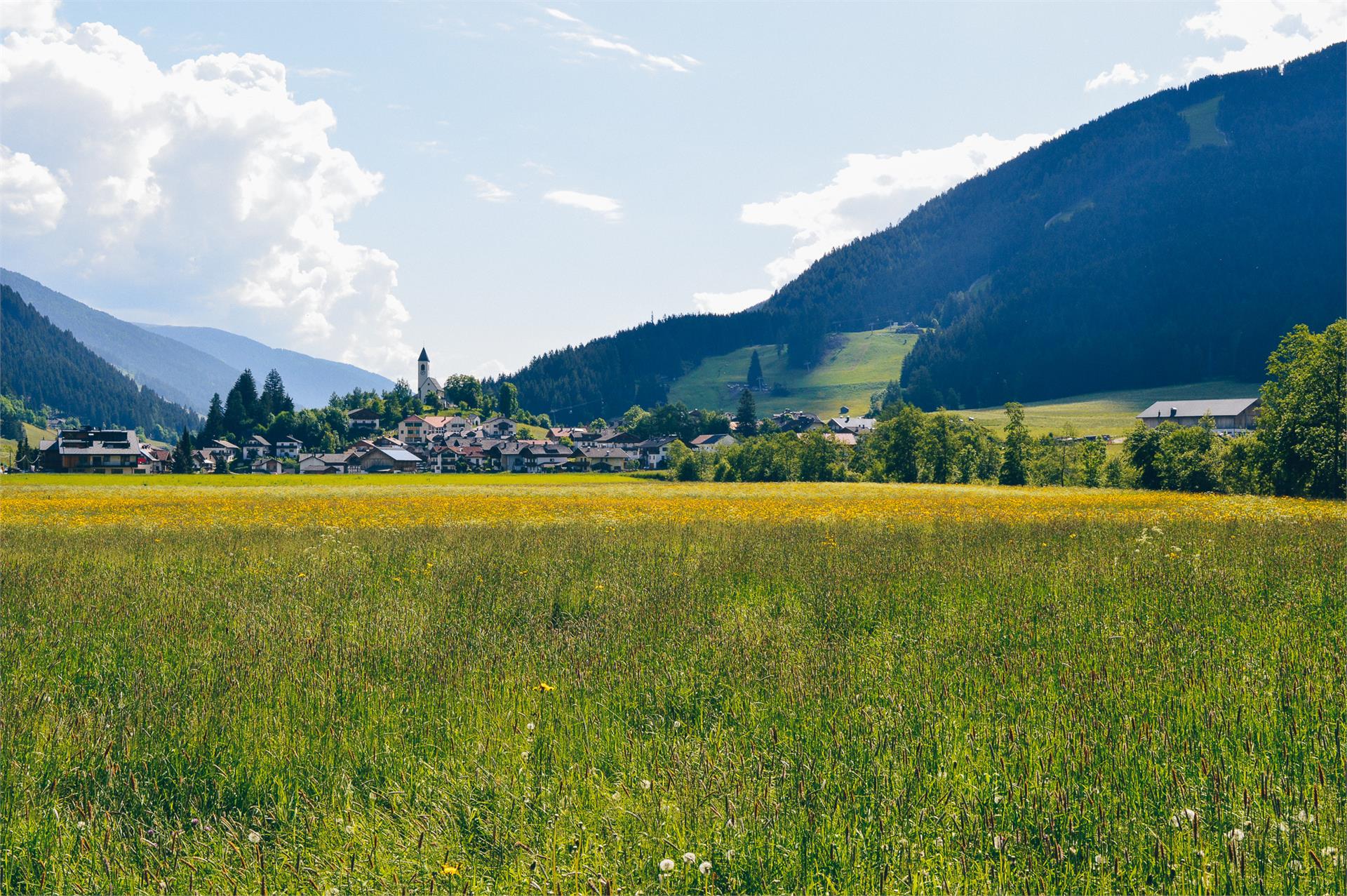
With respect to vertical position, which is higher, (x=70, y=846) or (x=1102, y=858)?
(x=1102, y=858)

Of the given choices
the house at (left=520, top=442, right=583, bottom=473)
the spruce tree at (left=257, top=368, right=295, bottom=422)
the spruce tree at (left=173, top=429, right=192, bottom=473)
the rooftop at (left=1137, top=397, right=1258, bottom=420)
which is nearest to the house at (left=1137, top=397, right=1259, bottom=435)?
the rooftop at (left=1137, top=397, right=1258, bottom=420)

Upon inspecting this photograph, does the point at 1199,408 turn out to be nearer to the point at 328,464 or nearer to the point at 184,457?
the point at 328,464

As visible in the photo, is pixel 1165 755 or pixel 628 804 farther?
pixel 1165 755

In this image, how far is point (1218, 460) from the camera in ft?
148

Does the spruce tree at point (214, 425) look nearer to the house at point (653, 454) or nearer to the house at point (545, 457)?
the house at point (545, 457)

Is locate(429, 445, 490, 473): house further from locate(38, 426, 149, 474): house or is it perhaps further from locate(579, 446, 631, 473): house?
locate(38, 426, 149, 474): house

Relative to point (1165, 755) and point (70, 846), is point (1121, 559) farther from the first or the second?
point (70, 846)

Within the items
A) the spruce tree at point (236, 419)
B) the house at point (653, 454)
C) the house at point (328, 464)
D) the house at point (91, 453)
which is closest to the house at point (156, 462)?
the house at point (91, 453)

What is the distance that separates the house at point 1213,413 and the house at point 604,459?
11087 centimetres

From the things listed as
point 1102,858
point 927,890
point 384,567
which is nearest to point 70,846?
point 927,890

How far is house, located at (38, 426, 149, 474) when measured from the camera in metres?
120

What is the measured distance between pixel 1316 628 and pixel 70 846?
354 inches

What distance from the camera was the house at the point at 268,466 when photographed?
15912cm

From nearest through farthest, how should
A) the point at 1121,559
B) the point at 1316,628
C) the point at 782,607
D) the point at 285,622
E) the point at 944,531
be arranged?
the point at 1316,628, the point at 285,622, the point at 782,607, the point at 1121,559, the point at 944,531
